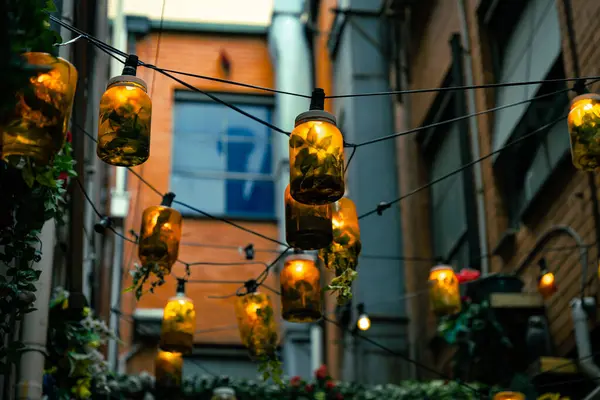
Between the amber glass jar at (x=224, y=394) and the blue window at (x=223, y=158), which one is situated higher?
the blue window at (x=223, y=158)

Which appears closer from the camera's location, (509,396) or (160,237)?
(160,237)

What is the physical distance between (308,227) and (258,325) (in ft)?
11.5

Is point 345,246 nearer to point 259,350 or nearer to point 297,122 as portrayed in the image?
point 297,122

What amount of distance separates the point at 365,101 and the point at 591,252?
9.13 m

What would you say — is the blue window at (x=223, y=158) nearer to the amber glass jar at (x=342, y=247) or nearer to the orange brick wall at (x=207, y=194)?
the orange brick wall at (x=207, y=194)

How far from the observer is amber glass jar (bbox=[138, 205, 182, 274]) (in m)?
10.2

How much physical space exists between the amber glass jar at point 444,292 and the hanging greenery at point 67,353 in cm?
405

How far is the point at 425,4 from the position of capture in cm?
2023

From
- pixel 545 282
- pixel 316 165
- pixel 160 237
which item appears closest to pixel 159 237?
pixel 160 237

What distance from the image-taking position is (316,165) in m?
7.55

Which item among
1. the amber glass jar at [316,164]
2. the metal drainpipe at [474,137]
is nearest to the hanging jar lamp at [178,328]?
the amber glass jar at [316,164]

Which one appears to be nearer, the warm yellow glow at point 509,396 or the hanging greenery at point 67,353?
the hanging greenery at point 67,353

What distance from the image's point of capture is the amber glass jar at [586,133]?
328 inches

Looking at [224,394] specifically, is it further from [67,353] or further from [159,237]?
[159,237]
